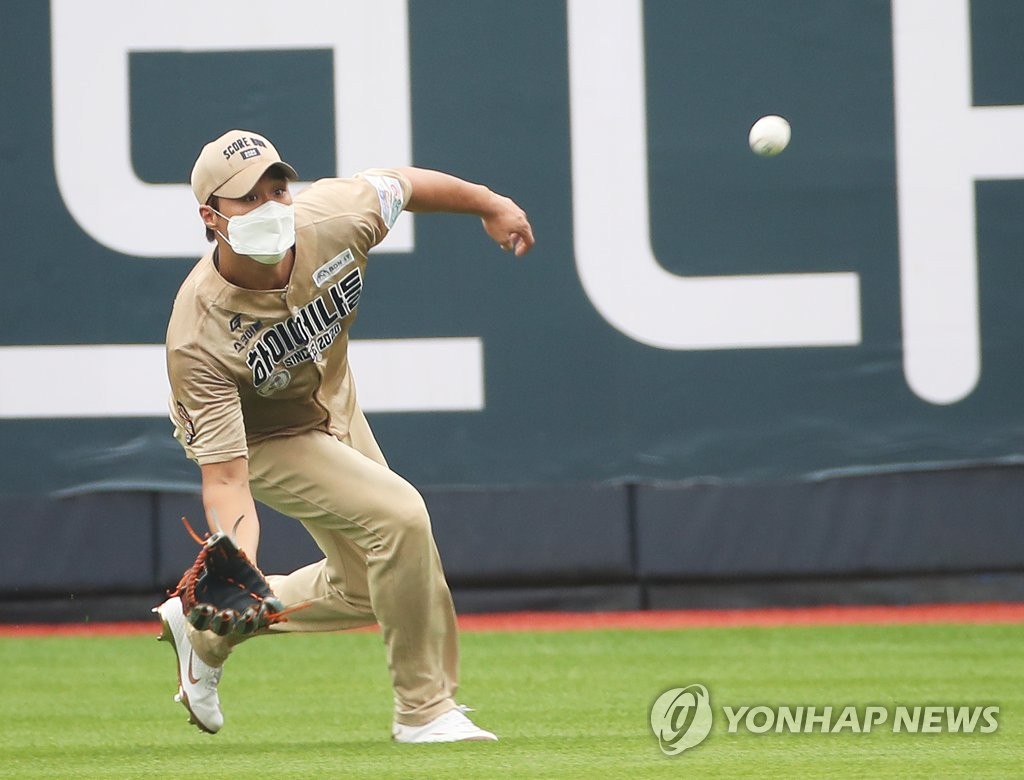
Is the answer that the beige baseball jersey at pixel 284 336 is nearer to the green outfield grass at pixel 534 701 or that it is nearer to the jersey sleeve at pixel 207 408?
the jersey sleeve at pixel 207 408

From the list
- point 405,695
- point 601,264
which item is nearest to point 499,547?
point 601,264

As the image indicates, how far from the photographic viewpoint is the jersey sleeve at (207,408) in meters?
4.76

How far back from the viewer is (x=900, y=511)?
8922mm

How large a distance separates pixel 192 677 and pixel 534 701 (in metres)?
1.43

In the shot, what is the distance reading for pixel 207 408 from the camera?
4.78 m

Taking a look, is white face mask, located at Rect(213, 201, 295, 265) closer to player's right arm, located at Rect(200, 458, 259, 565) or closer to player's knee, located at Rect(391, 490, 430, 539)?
player's right arm, located at Rect(200, 458, 259, 565)

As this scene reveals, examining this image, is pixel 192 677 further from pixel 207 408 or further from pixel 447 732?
pixel 207 408

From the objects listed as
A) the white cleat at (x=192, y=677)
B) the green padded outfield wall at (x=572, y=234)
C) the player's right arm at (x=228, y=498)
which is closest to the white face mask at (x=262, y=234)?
the player's right arm at (x=228, y=498)

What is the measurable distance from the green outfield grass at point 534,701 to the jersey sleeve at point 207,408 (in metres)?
0.90

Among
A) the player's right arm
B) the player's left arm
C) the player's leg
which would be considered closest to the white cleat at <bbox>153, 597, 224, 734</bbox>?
the player's leg

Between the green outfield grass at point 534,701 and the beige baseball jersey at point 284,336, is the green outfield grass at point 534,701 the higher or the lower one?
the lower one

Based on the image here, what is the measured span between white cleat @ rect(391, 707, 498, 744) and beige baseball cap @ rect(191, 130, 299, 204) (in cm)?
171

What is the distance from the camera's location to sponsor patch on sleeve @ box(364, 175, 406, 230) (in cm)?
534

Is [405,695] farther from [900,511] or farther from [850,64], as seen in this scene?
[850,64]
